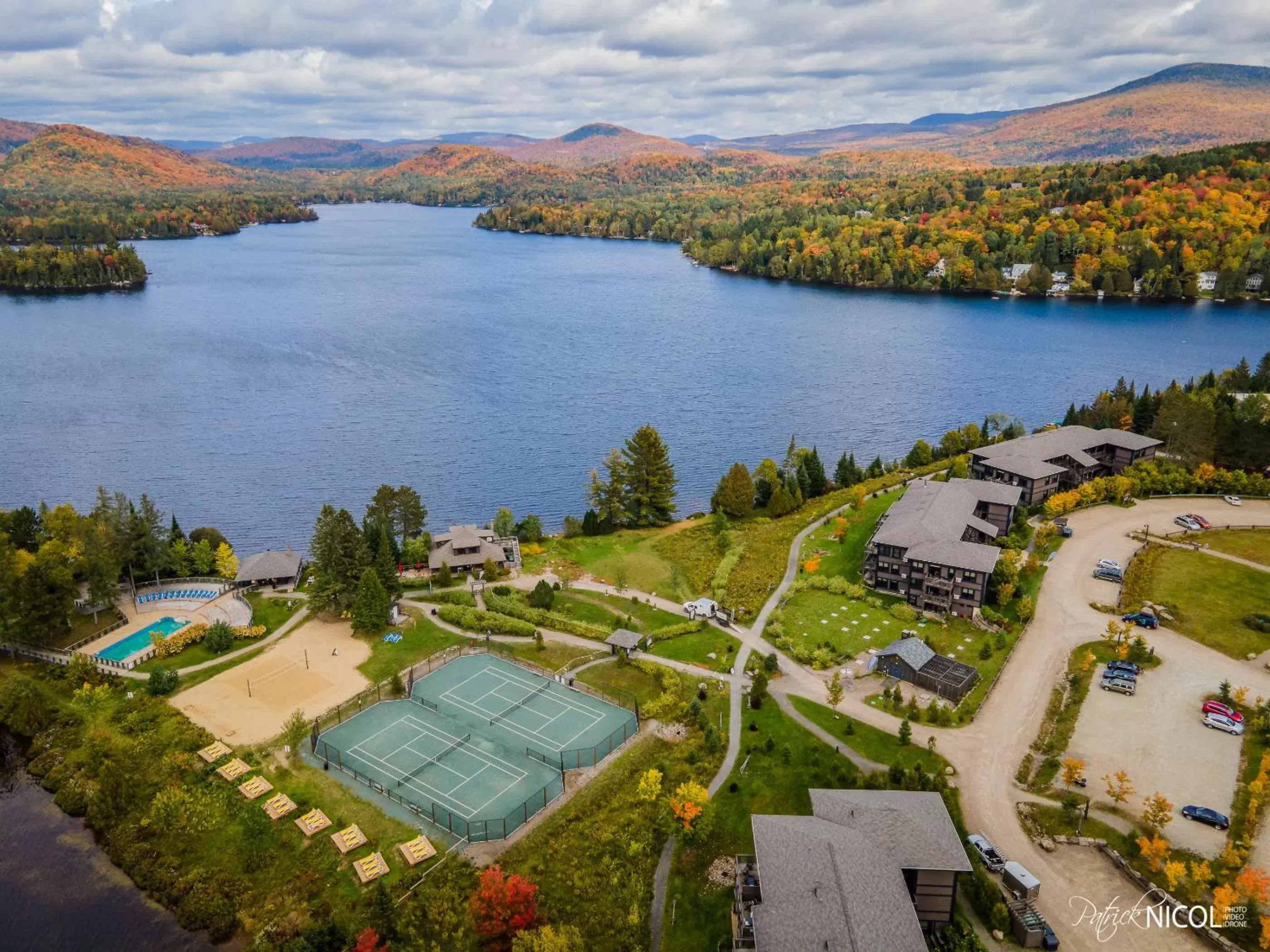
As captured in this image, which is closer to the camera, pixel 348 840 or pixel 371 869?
pixel 371 869

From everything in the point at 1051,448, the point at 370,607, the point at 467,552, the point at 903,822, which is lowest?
the point at 467,552

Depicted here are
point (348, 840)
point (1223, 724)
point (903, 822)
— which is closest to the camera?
point (903, 822)

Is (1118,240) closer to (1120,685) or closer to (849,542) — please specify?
(849,542)

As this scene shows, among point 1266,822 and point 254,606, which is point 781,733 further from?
point 254,606

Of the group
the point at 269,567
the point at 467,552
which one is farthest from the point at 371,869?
the point at 269,567

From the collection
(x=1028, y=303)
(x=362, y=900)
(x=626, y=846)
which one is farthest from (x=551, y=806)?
(x=1028, y=303)

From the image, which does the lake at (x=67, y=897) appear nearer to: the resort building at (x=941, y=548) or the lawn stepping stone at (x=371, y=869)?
the lawn stepping stone at (x=371, y=869)

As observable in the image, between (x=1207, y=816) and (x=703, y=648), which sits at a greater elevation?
(x=1207, y=816)
